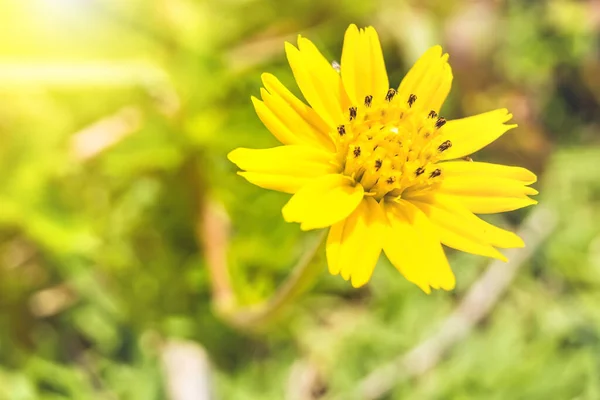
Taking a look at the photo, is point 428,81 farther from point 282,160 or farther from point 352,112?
point 282,160

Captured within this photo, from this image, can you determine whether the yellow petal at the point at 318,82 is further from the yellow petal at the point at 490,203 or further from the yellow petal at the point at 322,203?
the yellow petal at the point at 490,203

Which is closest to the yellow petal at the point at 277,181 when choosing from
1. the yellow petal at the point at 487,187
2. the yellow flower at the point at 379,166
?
the yellow flower at the point at 379,166

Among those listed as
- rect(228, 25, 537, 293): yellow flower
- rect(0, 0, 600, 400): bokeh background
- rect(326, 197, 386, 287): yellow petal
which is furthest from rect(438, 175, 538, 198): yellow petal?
rect(0, 0, 600, 400): bokeh background

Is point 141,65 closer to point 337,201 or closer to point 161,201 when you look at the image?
point 161,201

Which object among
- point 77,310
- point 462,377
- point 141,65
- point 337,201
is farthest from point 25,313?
point 337,201

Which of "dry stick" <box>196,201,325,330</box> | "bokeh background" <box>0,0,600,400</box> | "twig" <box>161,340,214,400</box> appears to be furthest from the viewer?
"bokeh background" <box>0,0,600,400</box>

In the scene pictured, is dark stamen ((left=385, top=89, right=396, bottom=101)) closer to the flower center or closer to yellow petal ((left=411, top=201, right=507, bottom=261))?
the flower center

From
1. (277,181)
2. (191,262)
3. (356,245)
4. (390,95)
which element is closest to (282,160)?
(277,181)
